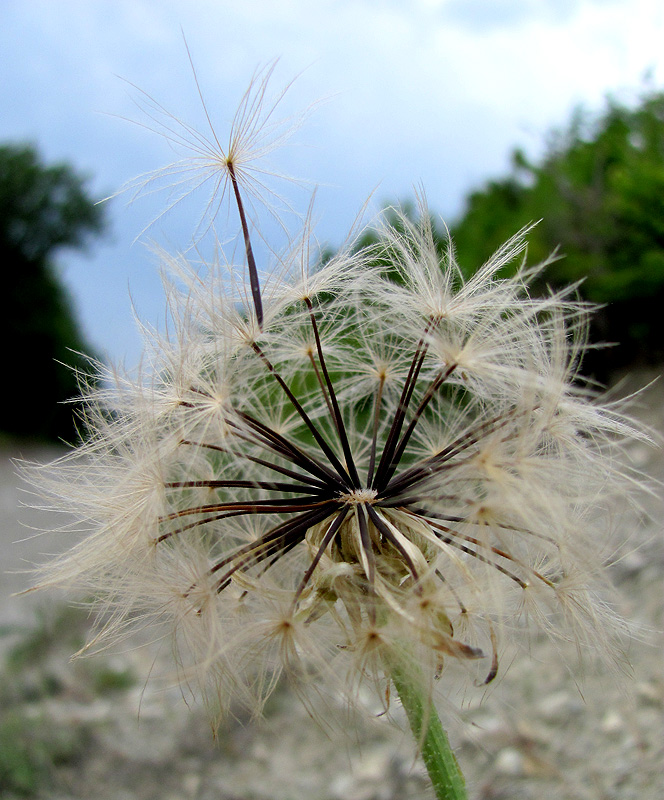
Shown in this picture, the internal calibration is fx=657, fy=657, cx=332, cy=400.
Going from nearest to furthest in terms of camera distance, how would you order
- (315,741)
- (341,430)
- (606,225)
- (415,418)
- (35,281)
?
1. (415,418)
2. (341,430)
3. (315,741)
4. (606,225)
5. (35,281)

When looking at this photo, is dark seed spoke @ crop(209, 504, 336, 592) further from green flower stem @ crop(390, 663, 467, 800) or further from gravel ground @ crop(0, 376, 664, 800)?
gravel ground @ crop(0, 376, 664, 800)

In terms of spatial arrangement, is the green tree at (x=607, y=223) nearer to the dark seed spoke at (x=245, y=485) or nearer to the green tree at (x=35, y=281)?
the dark seed spoke at (x=245, y=485)

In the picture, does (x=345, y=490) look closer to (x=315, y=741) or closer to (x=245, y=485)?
(x=245, y=485)

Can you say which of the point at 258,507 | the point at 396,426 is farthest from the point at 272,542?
the point at 396,426

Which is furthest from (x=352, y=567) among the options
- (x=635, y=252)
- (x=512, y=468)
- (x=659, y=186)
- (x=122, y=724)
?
(x=635, y=252)

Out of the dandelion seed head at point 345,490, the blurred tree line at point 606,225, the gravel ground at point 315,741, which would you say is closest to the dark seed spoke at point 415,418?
the dandelion seed head at point 345,490

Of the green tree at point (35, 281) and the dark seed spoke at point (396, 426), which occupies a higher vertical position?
the green tree at point (35, 281)
